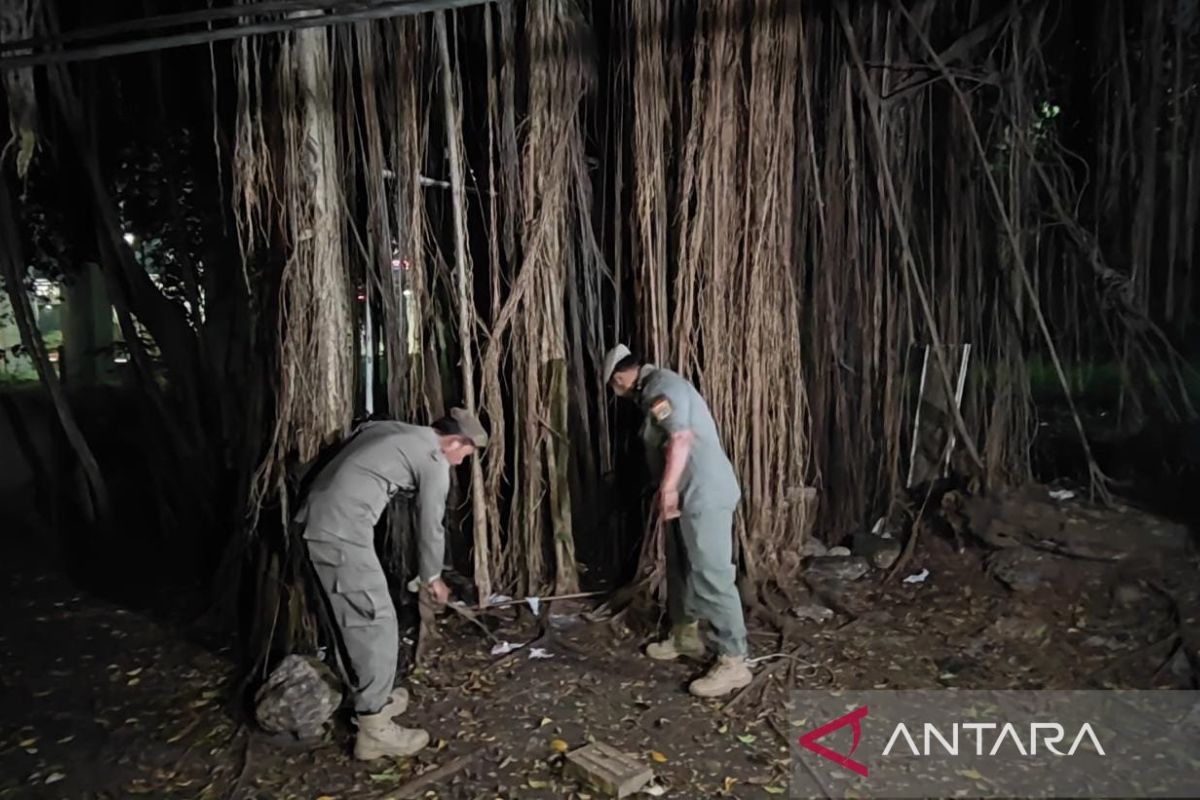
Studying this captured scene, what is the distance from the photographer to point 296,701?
3107 mm

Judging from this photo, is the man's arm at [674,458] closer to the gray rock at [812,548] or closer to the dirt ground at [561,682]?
the dirt ground at [561,682]

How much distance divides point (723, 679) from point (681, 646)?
1.21 feet

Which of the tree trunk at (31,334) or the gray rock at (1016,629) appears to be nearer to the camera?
the gray rock at (1016,629)

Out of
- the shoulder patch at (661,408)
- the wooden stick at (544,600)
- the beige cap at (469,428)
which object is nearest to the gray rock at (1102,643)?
the shoulder patch at (661,408)

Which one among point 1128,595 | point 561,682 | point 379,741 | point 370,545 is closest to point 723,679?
point 561,682

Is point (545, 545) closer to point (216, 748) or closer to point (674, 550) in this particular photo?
point (674, 550)

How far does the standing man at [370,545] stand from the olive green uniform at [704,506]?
35.0 inches

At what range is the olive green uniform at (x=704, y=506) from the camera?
337 cm

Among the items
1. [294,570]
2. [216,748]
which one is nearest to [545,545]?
[294,570]

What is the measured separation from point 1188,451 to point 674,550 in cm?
332

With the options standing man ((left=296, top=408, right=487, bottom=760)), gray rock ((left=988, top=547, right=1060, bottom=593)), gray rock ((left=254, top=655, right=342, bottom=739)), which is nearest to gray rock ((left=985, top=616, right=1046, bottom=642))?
gray rock ((left=988, top=547, right=1060, bottom=593))

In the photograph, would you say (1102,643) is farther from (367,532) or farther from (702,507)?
(367,532)

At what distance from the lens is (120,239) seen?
192 inches

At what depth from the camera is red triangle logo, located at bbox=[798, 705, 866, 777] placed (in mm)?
2859
